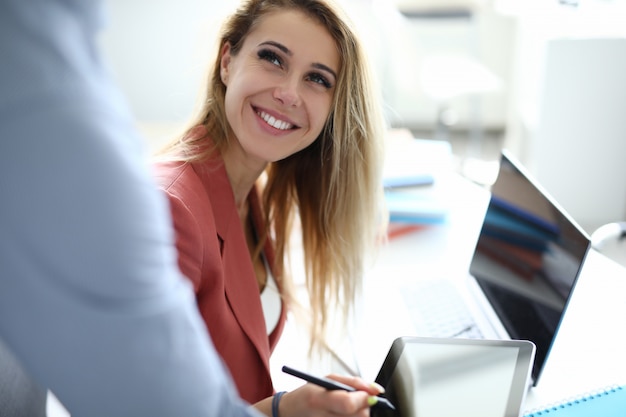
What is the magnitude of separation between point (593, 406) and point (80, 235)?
2.69ft

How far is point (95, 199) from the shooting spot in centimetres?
42

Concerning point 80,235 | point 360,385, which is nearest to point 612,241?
point 360,385

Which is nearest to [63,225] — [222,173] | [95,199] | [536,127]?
[95,199]

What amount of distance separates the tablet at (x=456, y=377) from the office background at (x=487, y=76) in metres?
1.55

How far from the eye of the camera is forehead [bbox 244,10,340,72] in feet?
3.91

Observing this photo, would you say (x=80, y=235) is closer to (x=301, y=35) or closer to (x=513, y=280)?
(x=301, y=35)

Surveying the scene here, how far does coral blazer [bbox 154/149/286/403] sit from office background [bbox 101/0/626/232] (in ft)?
3.68

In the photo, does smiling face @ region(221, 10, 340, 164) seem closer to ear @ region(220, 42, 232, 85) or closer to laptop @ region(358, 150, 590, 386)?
ear @ region(220, 42, 232, 85)

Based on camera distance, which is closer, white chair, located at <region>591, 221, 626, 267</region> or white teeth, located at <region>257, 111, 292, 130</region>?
white teeth, located at <region>257, 111, 292, 130</region>

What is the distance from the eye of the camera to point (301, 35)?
1190 mm

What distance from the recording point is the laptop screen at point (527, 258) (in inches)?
41.8

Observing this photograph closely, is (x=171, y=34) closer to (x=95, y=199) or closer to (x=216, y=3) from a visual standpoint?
(x=216, y=3)

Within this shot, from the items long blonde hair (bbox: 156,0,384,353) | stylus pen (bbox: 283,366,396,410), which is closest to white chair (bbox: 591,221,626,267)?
long blonde hair (bbox: 156,0,384,353)

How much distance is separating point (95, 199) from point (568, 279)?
0.84 m
